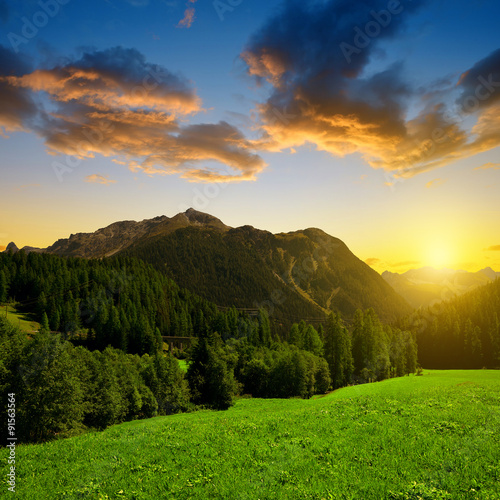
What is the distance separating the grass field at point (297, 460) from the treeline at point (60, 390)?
17.4 metres

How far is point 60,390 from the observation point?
40969 mm

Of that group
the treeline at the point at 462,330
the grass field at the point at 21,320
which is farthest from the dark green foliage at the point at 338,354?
the grass field at the point at 21,320

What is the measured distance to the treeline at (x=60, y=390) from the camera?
1544 inches

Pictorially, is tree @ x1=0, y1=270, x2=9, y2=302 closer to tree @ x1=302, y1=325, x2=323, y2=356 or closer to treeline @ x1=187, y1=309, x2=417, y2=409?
treeline @ x1=187, y1=309, x2=417, y2=409

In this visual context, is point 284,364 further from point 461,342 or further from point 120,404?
point 461,342

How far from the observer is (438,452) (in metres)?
15.1

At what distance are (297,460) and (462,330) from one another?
146539 mm

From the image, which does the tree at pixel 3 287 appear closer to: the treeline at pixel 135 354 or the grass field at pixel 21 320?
the treeline at pixel 135 354

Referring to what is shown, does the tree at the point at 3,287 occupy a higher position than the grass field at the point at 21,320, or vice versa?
the tree at the point at 3,287

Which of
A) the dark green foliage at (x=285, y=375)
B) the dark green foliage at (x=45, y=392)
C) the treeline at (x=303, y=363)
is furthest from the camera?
the dark green foliage at (x=285, y=375)

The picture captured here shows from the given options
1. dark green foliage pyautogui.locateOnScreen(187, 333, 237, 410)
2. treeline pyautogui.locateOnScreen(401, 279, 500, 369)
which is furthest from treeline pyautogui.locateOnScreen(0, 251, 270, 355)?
treeline pyautogui.locateOnScreen(401, 279, 500, 369)

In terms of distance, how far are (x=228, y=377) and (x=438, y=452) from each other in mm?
51729

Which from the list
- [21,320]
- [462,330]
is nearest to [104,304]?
[21,320]

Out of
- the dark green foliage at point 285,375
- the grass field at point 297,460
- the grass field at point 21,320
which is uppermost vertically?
the grass field at point 21,320
